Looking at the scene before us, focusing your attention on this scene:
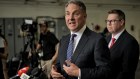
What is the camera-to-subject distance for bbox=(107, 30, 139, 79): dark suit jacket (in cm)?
202

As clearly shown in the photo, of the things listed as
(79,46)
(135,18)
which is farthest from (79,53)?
(135,18)

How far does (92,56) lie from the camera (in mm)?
1561

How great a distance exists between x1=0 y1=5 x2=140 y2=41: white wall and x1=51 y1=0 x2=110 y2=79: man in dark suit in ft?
21.9

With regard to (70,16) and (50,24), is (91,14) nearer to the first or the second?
(50,24)

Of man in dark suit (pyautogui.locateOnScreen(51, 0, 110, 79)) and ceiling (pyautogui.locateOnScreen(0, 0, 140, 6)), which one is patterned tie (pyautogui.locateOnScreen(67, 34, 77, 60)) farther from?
ceiling (pyautogui.locateOnScreen(0, 0, 140, 6))

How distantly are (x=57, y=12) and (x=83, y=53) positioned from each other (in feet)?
23.5

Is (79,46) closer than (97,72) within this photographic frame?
No

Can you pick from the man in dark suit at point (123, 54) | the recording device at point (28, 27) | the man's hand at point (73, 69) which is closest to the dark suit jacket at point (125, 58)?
the man in dark suit at point (123, 54)

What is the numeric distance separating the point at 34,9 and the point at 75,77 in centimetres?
696

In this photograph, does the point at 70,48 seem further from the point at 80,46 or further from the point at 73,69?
the point at 73,69

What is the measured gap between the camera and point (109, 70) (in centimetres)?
151

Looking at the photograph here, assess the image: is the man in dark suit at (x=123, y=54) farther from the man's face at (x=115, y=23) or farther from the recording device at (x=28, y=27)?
the recording device at (x=28, y=27)

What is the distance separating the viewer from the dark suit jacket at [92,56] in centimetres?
149

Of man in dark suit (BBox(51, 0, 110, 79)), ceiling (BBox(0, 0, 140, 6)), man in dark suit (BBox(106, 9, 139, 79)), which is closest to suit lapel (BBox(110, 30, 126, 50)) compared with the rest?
man in dark suit (BBox(106, 9, 139, 79))
